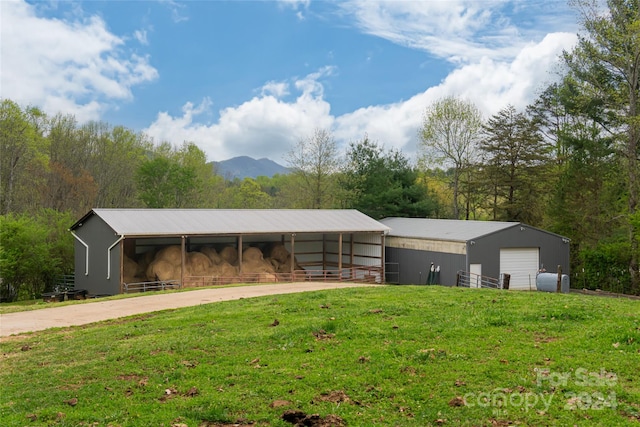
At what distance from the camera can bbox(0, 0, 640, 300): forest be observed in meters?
31.4

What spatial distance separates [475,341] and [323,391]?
2980 mm

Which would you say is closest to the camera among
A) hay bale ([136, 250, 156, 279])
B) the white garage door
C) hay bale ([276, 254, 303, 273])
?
hay bale ([136, 250, 156, 279])

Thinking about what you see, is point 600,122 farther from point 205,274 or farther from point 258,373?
point 258,373

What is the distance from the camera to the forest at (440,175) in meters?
31.4

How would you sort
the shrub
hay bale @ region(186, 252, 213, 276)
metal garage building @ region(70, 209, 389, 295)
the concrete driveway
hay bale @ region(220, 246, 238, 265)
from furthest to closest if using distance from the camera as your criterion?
the shrub, hay bale @ region(220, 246, 238, 265), hay bale @ region(186, 252, 213, 276), metal garage building @ region(70, 209, 389, 295), the concrete driveway

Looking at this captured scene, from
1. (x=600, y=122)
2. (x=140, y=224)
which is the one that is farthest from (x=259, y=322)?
(x=600, y=122)

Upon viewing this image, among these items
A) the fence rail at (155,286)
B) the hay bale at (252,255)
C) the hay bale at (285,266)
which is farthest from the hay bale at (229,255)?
the fence rail at (155,286)

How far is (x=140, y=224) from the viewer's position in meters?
28.6

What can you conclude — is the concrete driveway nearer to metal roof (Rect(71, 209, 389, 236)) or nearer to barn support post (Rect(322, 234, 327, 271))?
metal roof (Rect(71, 209, 389, 236))

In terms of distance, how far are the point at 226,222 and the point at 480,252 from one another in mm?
13764

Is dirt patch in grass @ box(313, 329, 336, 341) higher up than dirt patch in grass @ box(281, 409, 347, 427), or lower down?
higher up

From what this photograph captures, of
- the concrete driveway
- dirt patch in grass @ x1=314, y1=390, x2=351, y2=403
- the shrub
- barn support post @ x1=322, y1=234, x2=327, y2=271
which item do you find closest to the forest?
the shrub

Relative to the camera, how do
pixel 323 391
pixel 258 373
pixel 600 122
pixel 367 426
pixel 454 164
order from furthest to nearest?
pixel 454 164 < pixel 600 122 < pixel 258 373 < pixel 323 391 < pixel 367 426

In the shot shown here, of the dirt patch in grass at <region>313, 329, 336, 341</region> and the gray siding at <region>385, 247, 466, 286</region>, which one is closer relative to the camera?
the dirt patch in grass at <region>313, 329, 336, 341</region>
